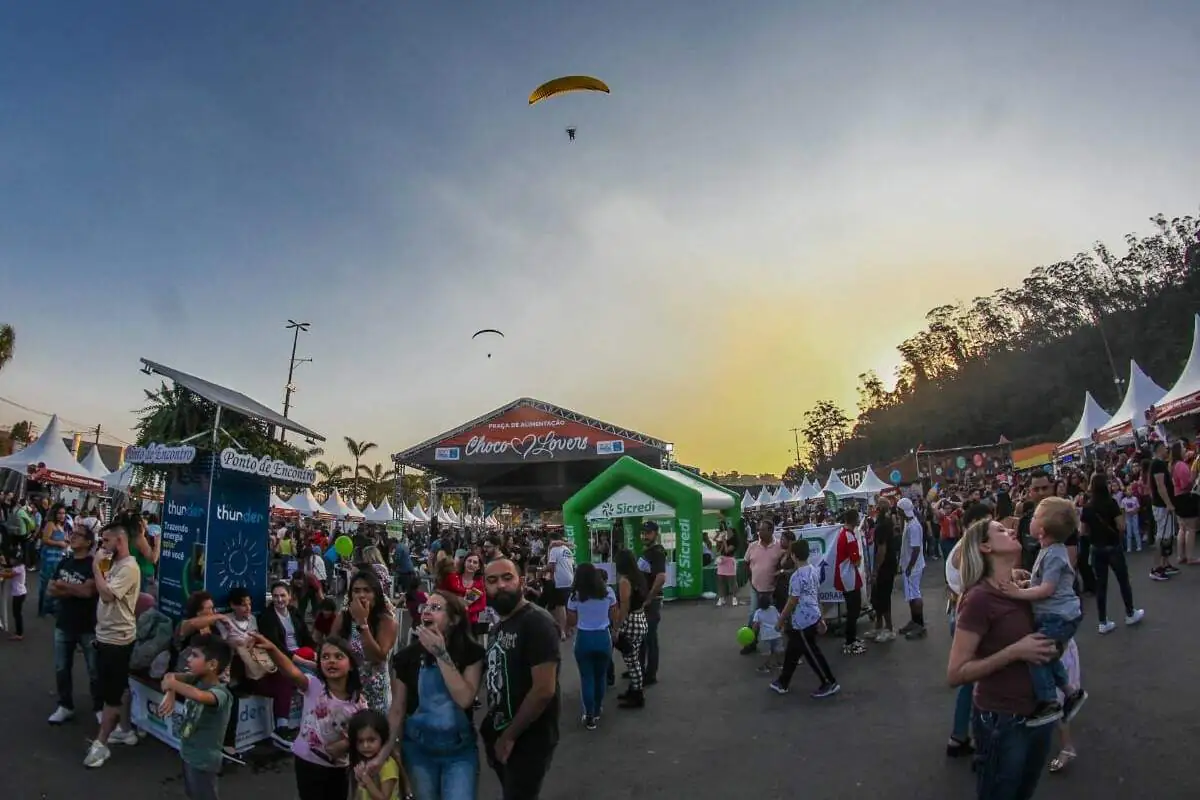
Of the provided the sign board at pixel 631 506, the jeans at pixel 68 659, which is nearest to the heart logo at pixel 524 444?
the sign board at pixel 631 506

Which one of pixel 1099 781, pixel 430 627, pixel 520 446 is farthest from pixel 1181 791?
pixel 520 446

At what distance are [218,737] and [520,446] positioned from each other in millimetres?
24740

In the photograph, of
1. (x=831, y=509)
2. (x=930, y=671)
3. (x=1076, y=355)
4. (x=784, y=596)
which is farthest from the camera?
(x=1076, y=355)

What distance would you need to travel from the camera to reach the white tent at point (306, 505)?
28603 mm

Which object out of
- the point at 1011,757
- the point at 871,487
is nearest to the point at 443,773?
the point at 1011,757

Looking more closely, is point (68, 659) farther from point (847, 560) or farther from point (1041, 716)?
point (847, 560)

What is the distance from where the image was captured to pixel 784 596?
8.06 m

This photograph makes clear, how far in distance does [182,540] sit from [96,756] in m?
2.17

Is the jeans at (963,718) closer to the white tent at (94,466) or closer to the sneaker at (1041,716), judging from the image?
the sneaker at (1041,716)

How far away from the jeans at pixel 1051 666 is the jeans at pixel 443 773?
227 centimetres

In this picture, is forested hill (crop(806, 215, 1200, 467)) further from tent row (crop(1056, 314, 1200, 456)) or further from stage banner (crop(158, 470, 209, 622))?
stage banner (crop(158, 470, 209, 622))

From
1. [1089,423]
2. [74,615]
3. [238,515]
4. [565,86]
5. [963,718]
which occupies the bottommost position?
[963,718]

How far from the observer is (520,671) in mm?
2994

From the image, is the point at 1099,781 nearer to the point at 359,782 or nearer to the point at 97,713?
the point at 359,782
